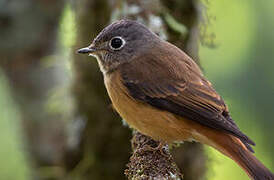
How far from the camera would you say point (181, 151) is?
5312 millimetres

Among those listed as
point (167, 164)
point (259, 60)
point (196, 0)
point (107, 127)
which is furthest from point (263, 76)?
point (167, 164)

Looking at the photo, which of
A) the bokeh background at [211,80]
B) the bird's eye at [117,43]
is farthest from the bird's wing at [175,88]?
the bokeh background at [211,80]

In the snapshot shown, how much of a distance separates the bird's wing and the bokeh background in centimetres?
70

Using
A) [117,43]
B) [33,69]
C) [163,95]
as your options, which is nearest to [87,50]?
[117,43]

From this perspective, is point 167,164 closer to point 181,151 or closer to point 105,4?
point 181,151

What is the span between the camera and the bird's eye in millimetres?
5016

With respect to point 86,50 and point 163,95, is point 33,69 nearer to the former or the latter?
point 86,50

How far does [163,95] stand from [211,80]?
336cm

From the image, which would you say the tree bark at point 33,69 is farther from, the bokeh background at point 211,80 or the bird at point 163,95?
the bird at point 163,95

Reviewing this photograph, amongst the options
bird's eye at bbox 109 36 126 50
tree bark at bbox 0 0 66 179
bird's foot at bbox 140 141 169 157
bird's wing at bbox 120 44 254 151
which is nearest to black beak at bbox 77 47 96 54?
bird's eye at bbox 109 36 126 50

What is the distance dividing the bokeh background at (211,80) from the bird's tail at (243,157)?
1.24m

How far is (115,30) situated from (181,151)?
5.24 ft

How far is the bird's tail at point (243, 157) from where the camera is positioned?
4.03m

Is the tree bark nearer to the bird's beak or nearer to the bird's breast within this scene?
the bird's beak
